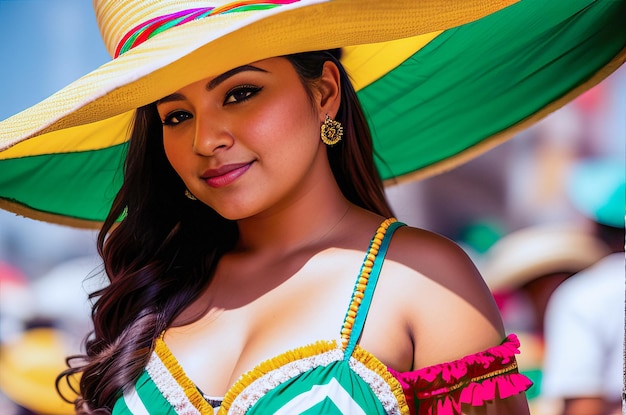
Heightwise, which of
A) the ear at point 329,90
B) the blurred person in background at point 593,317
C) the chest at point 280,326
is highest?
the ear at point 329,90

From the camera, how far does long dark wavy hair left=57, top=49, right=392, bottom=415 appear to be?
1643mm

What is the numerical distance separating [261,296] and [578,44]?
83 centimetres

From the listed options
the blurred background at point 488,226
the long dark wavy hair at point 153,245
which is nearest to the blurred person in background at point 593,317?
the blurred background at point 488,226

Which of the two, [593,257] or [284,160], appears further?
[593,257]

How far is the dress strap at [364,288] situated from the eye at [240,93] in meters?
0.34

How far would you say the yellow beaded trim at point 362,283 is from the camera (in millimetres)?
1356

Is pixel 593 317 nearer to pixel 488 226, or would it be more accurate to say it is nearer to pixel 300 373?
pixel 488 226

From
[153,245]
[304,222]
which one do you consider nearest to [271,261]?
[304,222]

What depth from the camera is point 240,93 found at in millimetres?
1441

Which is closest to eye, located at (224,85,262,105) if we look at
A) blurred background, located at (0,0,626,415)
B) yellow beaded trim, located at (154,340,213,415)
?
yellow beaded trim, located at (154,340,213,415)

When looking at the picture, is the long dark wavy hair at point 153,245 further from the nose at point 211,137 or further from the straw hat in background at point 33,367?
the straw hat in background at point 33,367

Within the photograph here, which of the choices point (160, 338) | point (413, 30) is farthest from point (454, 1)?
point (160, 338)

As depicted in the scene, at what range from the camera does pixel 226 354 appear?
1.48 metres

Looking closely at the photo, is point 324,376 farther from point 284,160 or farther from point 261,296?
point 284,160
